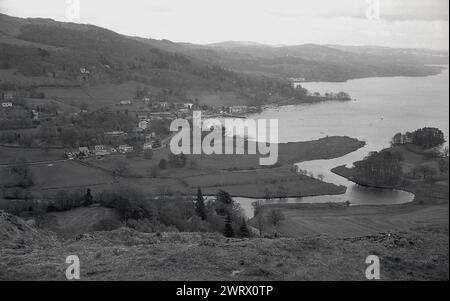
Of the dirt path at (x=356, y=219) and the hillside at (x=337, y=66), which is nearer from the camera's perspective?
the dirt path at (x=356, y=219)

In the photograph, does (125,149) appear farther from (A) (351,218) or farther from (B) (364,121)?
(B) (364,121)

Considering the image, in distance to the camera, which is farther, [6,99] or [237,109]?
[237,109]

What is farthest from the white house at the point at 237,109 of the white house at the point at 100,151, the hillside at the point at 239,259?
the hillside at the point at 239,259

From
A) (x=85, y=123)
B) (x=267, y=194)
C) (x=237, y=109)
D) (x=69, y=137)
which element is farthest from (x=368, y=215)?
(x=237, y=109)

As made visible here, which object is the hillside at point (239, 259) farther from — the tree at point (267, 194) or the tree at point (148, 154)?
the tree at point (148, 154)

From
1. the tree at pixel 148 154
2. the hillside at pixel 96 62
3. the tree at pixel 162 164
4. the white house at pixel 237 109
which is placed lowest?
the tree at pixel 162 164
